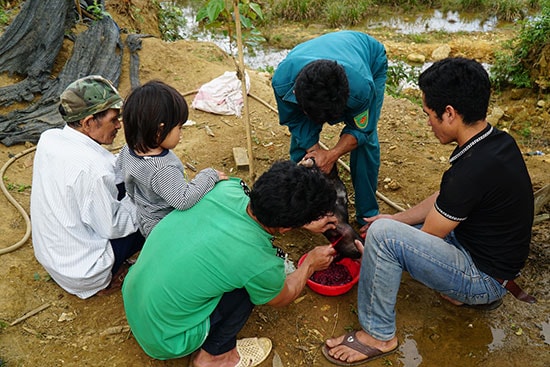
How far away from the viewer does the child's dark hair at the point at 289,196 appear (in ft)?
5.57

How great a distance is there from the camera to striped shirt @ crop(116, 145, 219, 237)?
2.18 meters

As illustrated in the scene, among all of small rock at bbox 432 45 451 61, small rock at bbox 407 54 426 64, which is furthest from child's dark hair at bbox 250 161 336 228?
small rock at bbox 432 45 451 61

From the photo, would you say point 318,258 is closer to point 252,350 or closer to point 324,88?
point 252,350

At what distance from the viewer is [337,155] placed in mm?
2838

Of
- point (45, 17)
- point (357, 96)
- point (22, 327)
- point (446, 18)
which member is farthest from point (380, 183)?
point (446, 18)

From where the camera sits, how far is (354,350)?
2.30 metres

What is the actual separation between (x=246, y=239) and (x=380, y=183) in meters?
2.31

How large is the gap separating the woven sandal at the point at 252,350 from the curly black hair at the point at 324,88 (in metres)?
1.26

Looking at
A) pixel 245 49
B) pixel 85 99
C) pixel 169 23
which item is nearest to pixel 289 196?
pixel 85 99

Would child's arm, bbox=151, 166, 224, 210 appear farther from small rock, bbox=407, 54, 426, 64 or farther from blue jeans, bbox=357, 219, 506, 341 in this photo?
small rock, bbox=407, 54, 426, 64

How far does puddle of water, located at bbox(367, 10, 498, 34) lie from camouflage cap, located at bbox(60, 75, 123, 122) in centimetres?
905

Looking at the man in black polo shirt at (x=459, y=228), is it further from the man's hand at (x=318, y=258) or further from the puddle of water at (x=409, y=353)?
the man's hand at (x=318, y=258)

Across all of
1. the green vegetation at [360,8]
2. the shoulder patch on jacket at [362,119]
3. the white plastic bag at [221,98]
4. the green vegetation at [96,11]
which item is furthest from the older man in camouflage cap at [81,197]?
the green vegetation at [360,8]

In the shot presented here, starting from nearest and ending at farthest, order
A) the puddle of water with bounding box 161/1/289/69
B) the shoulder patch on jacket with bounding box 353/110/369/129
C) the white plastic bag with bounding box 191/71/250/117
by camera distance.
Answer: the shoulder patch on jacket with bounding box 353/110/369/129
the white plastic bag with bounding box 191/71/250/117
the puddle of water with bounding box 161/1/289/69
